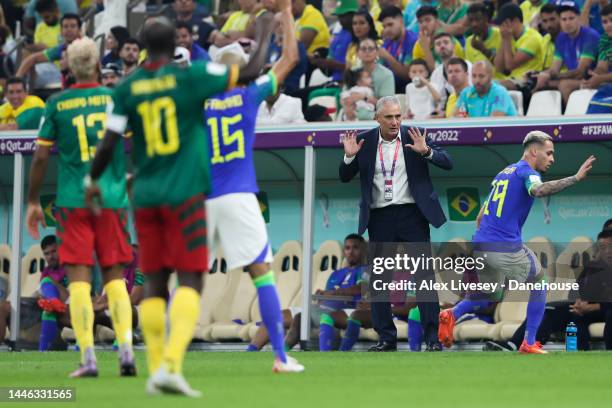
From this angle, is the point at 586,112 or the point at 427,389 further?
the point at 586,112

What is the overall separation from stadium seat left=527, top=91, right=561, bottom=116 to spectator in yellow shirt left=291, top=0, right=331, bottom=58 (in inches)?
144

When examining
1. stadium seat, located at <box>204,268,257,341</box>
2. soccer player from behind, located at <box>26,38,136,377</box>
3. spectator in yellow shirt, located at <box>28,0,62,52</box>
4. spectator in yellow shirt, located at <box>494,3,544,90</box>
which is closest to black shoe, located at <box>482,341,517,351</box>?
spectator in yellow shirt, located at <box>494,3,544,90</box>

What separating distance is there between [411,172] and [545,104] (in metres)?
3.04

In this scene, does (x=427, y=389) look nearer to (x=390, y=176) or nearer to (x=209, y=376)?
(x=209, y=376)

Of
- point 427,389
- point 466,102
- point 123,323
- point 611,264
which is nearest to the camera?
point 427,389

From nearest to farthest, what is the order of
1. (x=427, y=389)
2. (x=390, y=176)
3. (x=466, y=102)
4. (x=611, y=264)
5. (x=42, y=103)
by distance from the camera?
1. (x=427, y=389)
2. (x=390, y=176)
3. (x=611, y=264)
4. (x=466, y=102)
5. (x=42, y=103)

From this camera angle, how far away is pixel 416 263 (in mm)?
12508

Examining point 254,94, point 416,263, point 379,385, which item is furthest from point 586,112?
point 379,385

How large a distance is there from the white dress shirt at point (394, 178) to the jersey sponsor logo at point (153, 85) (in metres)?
5.27

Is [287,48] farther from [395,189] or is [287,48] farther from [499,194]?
A: [395,189]

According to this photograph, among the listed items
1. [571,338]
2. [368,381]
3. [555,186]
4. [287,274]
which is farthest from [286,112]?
[368,381]

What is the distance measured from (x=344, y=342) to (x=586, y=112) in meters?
3.48

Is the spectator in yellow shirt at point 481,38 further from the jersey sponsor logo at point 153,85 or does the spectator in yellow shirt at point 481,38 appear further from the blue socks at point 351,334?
the jersey sponsor logo at point 153,85

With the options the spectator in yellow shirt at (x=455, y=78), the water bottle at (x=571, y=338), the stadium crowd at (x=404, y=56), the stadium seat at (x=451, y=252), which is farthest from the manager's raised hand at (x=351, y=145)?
the spectator in yellow shirt at (x=455, y=78)
